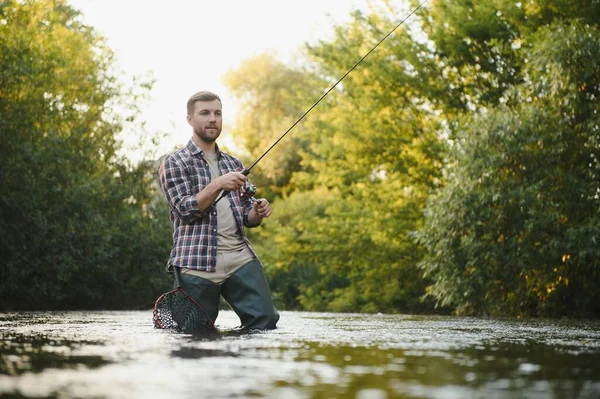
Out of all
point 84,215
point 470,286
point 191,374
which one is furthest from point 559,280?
point 191,374

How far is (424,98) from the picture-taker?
87.3 feet

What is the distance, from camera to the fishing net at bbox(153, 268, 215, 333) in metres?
6.60

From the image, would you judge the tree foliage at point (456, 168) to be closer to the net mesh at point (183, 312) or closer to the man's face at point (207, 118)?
the man's face at point (207, 118)

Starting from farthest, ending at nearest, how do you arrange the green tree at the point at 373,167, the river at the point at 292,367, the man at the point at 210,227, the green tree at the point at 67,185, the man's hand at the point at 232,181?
the green tree at the point at 373,167 < the green tree at the point at 67,185 < the man at the point at 210,227 < the man's hand at the point at 232,181 < the river at the point at 292,367

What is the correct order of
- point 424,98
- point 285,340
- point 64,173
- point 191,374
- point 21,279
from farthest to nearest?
point 424,98, point 64,173, point 21,279, point 285,340, point 191,374

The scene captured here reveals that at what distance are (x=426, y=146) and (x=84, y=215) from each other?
9.92 metres

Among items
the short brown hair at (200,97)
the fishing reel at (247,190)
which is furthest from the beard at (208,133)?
the fishing reel at (247,190)

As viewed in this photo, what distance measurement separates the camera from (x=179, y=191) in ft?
22.4

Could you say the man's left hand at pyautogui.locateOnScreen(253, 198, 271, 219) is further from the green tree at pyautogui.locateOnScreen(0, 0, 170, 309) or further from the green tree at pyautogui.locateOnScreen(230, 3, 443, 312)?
the green tree at pyautogui.locateOnScreen(230, 3, 443, 312)

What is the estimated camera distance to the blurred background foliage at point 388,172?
52.1 feet

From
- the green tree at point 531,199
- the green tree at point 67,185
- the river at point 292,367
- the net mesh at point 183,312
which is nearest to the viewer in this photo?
the river at point 292,367

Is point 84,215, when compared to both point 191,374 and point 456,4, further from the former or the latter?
point 191,374

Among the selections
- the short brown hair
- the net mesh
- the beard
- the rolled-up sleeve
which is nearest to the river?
the net mesh

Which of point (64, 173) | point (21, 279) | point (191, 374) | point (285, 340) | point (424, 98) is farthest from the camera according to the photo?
point (424, 98)
